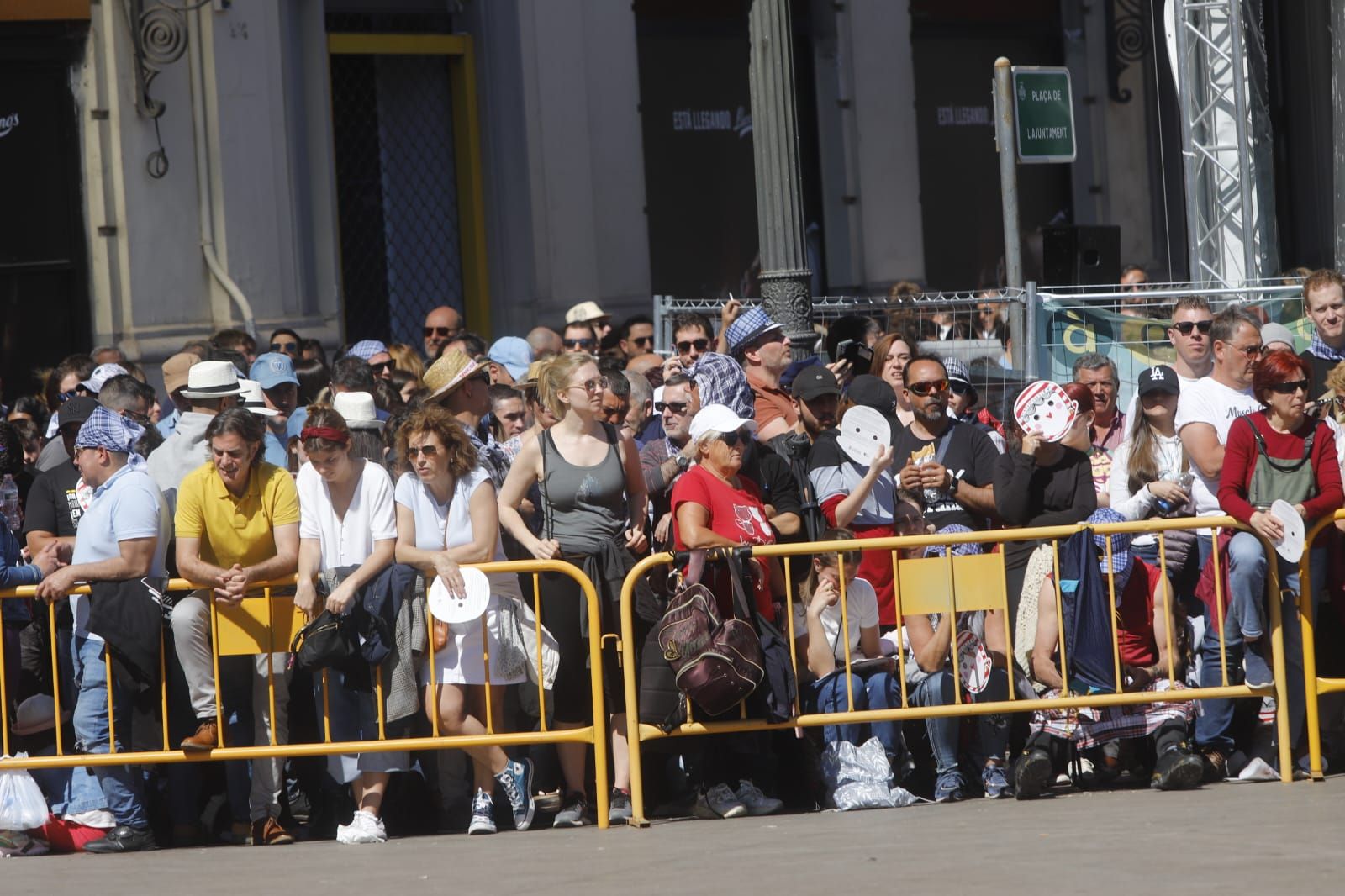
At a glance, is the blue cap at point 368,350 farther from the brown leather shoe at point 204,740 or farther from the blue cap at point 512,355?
the brown leather shoe at point 204,740

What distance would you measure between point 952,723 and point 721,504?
1.42m

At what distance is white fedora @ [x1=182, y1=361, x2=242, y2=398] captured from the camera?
9.97 m

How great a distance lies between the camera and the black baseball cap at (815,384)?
10234mm

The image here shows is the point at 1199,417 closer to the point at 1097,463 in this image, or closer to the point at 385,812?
the point at 1097,463

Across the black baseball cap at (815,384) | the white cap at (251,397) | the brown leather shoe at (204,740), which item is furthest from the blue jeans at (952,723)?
the white cap at (251,397)

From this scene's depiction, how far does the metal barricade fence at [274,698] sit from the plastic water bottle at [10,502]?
4.42 feet

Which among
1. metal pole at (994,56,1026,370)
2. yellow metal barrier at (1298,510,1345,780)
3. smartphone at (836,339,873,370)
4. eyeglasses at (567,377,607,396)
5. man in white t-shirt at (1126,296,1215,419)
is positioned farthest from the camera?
smartphone at (836,339,873,370)

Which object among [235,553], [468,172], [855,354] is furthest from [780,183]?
[468,172]

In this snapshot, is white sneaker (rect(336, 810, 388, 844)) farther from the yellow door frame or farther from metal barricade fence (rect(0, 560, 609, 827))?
the yellow door frame

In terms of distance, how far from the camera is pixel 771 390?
1124 cm

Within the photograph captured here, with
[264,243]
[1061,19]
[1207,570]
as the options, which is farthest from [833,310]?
[1061,19]

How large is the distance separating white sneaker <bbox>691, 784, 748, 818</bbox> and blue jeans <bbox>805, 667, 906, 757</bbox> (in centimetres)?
51

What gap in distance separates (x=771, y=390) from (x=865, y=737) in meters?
2.59

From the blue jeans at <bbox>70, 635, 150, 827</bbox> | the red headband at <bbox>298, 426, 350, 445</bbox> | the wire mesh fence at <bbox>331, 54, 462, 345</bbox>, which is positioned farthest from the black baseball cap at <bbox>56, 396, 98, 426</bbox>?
the wire mesh fence at <bbox>331, 54, 462, 345</bbox>
